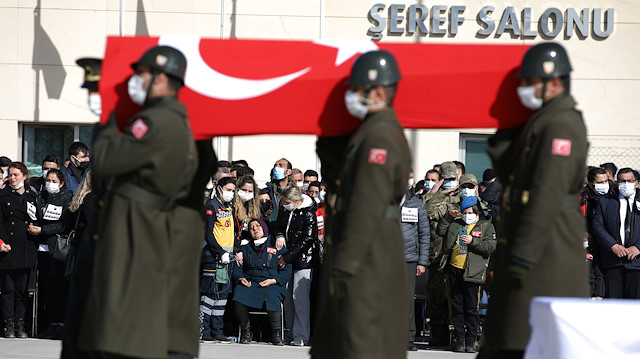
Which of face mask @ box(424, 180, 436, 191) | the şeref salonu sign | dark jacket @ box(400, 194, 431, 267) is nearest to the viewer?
dark jacket @ box(400, 194, 431, 267)

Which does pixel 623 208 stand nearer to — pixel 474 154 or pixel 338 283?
pixel 474 154

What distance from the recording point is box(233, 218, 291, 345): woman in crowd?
12023 mm

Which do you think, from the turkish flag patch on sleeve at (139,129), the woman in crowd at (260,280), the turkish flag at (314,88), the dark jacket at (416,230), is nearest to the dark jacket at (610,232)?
the dark jacket at (416,230)

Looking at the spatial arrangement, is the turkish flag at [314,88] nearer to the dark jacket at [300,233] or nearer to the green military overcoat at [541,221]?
the green military overcoat at [541,221]

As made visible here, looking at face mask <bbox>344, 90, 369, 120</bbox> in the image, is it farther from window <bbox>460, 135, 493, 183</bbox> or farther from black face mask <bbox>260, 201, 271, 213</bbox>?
window <bbox>460, 135, 493, 183</bbox>

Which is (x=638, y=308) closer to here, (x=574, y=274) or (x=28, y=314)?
(x=574, y=274)

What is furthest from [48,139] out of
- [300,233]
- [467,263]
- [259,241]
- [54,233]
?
[467,263]

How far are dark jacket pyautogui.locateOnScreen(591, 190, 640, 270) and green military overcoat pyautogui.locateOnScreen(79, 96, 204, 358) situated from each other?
721 centimetres

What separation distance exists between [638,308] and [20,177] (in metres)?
8.51

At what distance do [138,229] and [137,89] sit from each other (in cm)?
89

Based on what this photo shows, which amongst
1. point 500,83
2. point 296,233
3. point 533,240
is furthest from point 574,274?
point 296,233

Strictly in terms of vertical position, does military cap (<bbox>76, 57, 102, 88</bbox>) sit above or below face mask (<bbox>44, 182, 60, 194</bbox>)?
above

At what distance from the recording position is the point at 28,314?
12586 mm

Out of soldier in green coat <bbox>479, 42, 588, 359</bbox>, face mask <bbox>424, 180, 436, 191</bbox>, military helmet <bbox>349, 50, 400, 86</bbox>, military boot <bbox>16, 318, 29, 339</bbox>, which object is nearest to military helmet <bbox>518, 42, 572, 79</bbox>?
soldier in green coat <bbox>479, 42, 588, 359</bbox>
